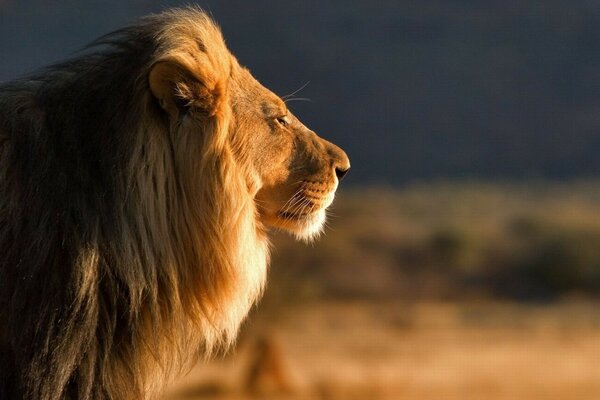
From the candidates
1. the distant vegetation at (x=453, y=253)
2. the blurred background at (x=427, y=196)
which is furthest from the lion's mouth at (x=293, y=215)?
the distant vegetation at (x=453, y=253)

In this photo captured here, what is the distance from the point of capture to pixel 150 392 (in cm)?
410

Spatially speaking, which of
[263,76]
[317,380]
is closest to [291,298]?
[317,380]

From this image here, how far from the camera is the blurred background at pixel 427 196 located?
596 inches

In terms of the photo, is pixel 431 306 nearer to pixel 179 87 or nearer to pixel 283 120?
pixel 283 120

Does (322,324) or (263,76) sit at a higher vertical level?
(322,324)

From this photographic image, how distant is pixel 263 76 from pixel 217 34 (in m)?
31.2

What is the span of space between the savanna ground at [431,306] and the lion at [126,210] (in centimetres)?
828

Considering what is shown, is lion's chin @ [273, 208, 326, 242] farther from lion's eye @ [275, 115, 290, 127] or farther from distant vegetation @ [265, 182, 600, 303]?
distant vegetation @ [265, 182, 600, 303]

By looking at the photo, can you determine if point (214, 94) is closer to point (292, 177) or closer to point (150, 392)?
point (292, 177)

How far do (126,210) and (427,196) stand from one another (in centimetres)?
3415

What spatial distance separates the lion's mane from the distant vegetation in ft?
48.2

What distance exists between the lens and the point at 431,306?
23.5 m

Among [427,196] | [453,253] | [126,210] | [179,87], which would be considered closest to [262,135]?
[179,87]

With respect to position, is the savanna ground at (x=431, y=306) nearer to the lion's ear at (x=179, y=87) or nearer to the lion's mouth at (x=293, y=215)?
the lion's mouth at (x=293, y=215)
